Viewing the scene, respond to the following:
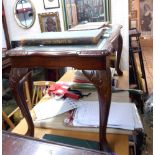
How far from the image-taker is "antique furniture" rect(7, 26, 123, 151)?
0.71 metres

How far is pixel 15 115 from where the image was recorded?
196 cm

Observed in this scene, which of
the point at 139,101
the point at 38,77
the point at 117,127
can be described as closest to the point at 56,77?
the point at 38,77

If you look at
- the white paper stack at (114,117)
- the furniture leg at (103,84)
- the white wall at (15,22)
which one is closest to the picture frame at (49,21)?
the white wall at (15,22)

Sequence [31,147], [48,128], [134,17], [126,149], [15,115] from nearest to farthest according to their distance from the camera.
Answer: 1. [31,147]
2. [126,149]
3. [48,128]
4. [15,115]
5. [134,17]

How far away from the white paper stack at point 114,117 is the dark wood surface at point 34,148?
1.35 ft

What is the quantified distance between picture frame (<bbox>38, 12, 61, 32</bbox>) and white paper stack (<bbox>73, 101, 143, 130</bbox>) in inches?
52.2

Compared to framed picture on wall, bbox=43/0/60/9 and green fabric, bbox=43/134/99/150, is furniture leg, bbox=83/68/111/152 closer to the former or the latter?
green fabric, bbox=43/134/99/150

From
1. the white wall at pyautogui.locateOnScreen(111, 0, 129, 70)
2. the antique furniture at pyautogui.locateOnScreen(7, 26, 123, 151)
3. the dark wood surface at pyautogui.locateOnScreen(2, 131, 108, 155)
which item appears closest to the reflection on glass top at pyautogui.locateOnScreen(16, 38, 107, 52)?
the antique furniture at pyautogui.locateOnScreen(7, 26, 123, 151)

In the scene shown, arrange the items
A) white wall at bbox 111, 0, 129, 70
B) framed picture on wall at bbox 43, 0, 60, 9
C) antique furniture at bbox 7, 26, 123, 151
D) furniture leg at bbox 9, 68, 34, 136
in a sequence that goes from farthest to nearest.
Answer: framed picture on wall at bbox 43, 0, 60, 9 < white wall at bbox 111, 0, 129, 70 < furniture leg at bbox 9, 68, 34, 136 < antique furniture at bbox 7, 26, 123, 151

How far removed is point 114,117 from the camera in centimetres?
97

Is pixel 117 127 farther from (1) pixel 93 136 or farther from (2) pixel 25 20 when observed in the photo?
(2) pixel 25 20

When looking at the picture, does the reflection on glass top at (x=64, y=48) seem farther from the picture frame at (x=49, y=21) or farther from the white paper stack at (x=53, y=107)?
the picture frame at (x=49, y=21)

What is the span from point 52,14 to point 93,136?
159 centimetres

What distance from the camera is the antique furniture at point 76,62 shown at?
0.71 m
